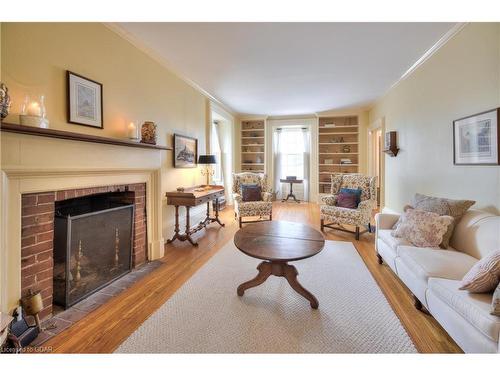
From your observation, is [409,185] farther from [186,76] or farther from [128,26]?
[128,26]

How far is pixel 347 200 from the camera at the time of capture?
145 inches

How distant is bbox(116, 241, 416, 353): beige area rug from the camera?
1385mm

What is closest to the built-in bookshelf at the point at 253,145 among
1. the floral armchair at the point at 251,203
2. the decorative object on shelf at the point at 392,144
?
the floral armchair at the point at 251,203

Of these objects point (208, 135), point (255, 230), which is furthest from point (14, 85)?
point (208, 135)

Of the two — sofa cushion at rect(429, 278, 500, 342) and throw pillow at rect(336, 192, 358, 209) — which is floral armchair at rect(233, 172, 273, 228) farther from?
sofa cushion at rect(429, 278, 500, 342)

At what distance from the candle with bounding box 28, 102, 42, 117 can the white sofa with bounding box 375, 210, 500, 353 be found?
2.91 metres

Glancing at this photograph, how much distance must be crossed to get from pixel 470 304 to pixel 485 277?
0.18 m

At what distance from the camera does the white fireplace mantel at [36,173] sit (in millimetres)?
1377

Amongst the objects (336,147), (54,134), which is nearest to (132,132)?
→ (54,134)

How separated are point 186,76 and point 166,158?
4.58ft

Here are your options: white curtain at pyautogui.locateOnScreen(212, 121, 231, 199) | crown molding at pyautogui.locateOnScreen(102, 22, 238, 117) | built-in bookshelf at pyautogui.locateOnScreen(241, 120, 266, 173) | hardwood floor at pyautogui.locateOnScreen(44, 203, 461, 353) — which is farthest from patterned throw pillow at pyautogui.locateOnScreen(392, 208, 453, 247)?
built-in bookshelf at pyautogui.locateOnScreen(241, 120, 266, 173)

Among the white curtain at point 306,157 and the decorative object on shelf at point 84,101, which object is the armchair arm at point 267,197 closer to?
the white curtain at point 306,157

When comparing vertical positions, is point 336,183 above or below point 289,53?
below

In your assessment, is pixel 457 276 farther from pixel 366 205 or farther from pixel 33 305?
pixel 33 305
